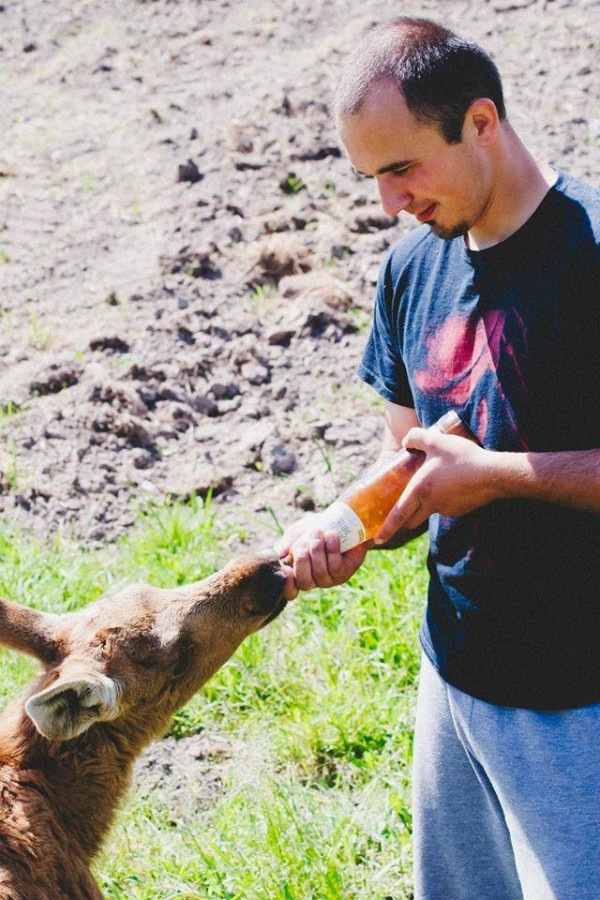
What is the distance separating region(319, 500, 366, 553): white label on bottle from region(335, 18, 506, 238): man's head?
3.02ft

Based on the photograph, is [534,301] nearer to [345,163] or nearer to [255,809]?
[255,809]

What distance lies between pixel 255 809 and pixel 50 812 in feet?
3.88

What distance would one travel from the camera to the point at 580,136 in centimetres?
890

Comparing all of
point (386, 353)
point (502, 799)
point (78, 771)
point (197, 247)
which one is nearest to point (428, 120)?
point (386, 353)

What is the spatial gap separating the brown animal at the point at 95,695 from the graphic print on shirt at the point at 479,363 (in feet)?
3.41

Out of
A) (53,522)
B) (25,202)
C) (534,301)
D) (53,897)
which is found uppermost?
(25,202)

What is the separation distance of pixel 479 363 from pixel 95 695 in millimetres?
1712

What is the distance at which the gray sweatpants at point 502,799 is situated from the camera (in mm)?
2984

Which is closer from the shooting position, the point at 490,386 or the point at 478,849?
the point at 490,386

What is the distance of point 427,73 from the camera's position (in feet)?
10.4

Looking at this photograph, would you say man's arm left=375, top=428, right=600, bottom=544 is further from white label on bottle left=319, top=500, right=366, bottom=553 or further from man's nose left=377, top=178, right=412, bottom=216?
man's nose left=377, top=178, right=412, bottom=216

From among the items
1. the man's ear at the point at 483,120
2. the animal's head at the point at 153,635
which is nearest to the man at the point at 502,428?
the man's ear at the point at 483,120

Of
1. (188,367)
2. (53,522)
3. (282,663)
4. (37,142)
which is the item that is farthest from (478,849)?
(37,142)

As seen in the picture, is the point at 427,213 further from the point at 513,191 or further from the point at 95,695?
the point at 95,695
